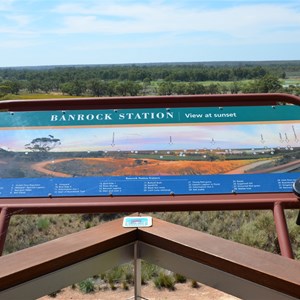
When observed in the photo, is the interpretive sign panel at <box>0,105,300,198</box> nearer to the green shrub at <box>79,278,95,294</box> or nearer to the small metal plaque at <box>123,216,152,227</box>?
the small metal plaque at <box>123,216,152,227</box>

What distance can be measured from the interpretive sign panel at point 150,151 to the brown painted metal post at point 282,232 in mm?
173

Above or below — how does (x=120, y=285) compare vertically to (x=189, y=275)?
below

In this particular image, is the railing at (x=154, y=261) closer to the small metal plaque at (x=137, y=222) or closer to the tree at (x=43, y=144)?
the small metal plaque at (x=137, y=222)

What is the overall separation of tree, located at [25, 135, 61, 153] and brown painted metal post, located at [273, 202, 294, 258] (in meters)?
1.24

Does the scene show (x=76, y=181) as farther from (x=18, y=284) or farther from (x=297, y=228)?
(x=297, y=228)

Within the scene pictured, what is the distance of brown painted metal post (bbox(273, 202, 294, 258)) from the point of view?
229 centimetres

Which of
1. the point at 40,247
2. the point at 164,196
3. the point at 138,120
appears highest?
the point at 138,120

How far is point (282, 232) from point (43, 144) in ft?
4.49

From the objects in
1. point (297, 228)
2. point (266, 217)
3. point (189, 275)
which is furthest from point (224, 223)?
point (189, 275)

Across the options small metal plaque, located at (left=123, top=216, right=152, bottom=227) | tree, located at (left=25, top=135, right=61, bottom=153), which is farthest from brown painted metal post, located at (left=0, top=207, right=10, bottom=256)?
small metal plaque, located at (left=123, top=216, right=152, bottom=227)

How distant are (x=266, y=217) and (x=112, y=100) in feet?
11.4

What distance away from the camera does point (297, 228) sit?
5219 mm

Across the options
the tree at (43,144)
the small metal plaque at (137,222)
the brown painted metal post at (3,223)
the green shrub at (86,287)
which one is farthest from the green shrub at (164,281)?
the small metal plaque at (137,222)

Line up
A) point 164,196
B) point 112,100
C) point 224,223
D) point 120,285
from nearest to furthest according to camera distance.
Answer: point 164,196 → point 112,100 → point 120,285 → point 224,223
